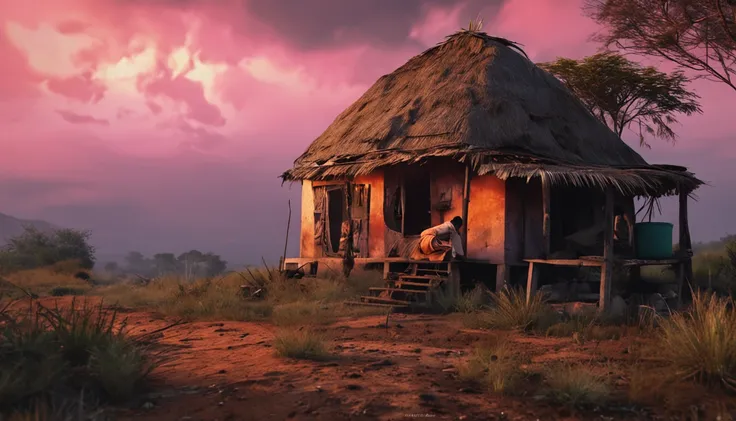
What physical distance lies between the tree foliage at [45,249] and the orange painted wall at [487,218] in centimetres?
1791

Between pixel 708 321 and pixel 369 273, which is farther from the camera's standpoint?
pixel 369 273

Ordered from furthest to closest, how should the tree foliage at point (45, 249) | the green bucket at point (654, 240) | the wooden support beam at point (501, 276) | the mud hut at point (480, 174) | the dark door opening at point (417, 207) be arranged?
the tree foliage at point (45, 249) < the dark door opening at point (417, 207) < the mud hut at point (480, 174) < the wooden support beam at point (501, 276) < the green bucket at point (654, 240)

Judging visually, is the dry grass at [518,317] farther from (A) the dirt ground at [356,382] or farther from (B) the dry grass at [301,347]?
(B) the dry grass at [301,347]

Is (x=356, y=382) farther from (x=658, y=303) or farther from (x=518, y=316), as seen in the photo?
(x=658, y=303)

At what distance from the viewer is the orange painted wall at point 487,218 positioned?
37.5ft

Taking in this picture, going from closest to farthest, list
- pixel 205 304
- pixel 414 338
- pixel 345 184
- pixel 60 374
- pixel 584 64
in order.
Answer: pixel 60 374
pixel 414 338
pixel 205 304
pixel 345 184
pixel 584 64

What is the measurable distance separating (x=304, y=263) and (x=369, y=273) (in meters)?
2.33

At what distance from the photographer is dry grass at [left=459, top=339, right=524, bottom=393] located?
4660 millimetres

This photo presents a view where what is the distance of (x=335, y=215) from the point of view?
15234 mm

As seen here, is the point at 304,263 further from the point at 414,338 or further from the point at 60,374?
the point at 60,374

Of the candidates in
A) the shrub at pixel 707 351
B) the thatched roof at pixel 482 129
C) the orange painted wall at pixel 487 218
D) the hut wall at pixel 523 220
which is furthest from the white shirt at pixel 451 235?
the shrub at pixel 707 351

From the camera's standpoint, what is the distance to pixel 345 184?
13.9 m

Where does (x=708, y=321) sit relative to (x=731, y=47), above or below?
below

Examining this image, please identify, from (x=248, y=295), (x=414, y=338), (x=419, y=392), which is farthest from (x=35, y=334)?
(x=248, y=295)
